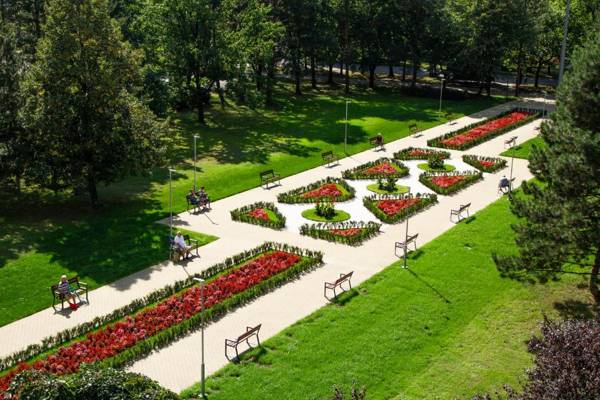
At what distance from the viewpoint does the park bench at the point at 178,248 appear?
98.2 feet

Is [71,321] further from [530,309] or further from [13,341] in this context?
[530,309]

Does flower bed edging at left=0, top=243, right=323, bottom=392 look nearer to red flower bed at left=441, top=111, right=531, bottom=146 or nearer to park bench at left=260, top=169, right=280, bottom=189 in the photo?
park bench at left=260, top=169, right=280, bottom=189

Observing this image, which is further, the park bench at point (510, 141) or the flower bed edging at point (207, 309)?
the park bench at point (510, 141)

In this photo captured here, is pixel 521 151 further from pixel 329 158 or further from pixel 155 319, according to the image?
pixel 155 319

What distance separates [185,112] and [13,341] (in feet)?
133

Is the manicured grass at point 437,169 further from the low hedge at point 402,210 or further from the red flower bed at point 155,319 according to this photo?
the red flower bed at point 155,319

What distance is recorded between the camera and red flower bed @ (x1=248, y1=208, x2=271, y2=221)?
35.2 meters

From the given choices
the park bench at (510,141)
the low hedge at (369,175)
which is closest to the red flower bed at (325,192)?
the low hedge at (369,175)

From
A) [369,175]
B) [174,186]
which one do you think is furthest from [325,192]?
[174,186]

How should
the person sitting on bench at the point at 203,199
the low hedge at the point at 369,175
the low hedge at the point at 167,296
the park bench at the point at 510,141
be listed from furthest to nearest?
the park bench at the point at 510,141 < the low hedge at the point at 369,175 < the person sitting on bench at the point at 203,199 < the low hedge at the point at 167,296

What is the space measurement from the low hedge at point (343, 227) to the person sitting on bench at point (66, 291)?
1216 cm

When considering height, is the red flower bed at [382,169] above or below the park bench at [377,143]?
below

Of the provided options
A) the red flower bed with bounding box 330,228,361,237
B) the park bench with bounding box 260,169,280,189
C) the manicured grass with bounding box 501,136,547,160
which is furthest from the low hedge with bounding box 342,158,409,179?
the red flower bed with bounding box 330,228,361,237

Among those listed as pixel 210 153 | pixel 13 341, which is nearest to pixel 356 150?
pixel 210 153
